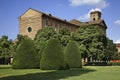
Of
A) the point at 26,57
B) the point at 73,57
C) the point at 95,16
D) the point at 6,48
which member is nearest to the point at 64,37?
the point at 6,48

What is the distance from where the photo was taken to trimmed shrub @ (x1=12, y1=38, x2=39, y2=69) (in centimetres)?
3028

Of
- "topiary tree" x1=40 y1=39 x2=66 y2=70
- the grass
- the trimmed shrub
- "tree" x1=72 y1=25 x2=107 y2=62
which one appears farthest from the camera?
"tree" x1=72 y1=25 x2=107 y2=62

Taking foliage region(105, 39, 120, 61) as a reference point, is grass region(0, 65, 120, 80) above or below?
below

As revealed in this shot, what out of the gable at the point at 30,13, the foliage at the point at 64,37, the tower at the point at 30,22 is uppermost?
the gable at the point at 30,13

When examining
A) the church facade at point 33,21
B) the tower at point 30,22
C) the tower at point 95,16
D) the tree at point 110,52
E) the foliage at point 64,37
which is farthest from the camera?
the tower at point 95,16

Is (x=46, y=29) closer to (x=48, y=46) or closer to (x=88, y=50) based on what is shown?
(x=88, y=50)

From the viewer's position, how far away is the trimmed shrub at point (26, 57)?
30281 millimetres

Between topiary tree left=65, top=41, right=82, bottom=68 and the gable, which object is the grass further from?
the gable

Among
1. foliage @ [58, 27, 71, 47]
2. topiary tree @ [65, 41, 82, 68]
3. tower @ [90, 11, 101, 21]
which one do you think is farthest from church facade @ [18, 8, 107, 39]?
topiary tree @ [65, 41, 82, 68]

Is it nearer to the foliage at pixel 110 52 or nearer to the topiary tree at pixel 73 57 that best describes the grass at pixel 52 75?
the topiary tree at pixel 73 57

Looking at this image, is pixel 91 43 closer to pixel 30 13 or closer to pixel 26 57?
pixel 30 13

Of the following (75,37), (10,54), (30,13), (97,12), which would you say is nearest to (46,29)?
(75,37)

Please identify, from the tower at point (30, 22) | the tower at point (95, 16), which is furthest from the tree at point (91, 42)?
the tower at point (95, 16)

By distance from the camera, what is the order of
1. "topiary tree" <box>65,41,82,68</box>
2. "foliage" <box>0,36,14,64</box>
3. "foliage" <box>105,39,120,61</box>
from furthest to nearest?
"foliage" <box>105,39,120,61</box> → "foliage" <box>0,36,14,64</box> → "topiary tree" <box>65,41,82,68</box>
